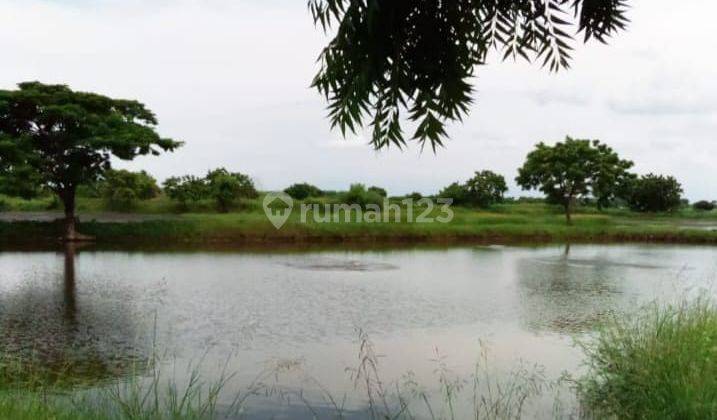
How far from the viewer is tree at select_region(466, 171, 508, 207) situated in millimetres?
51812

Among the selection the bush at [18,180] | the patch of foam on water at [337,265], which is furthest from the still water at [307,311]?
the bush at [18,180]

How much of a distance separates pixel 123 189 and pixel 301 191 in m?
11.9

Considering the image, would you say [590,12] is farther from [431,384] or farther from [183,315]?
[183,315]

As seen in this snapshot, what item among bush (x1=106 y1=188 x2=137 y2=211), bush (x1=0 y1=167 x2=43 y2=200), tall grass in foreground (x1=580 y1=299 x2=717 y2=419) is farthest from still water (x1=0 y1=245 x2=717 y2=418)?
bush (x1=106 y1=188 x2=137 y2=211)

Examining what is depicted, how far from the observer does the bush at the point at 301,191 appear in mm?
44875

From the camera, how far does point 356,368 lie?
9094 millimetres

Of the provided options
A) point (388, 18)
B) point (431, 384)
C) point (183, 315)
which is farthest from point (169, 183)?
point (388, 18)

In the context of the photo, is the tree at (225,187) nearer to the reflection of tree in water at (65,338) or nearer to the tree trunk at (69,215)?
the tree trunk at (69,215)

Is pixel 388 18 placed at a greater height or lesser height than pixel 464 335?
greater

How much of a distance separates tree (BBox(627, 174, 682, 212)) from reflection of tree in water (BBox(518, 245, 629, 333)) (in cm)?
3306

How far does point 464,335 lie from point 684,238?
32644mm

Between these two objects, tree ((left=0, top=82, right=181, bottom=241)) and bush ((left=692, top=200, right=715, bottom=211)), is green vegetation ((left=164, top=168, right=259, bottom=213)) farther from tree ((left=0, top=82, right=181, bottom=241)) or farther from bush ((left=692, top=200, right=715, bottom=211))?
bush ((left=692, top=200, right=715, bottom=211))

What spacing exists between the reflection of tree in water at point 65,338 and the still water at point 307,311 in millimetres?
45

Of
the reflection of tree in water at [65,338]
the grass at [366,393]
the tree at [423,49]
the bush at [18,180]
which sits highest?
the bush at [18,180]
